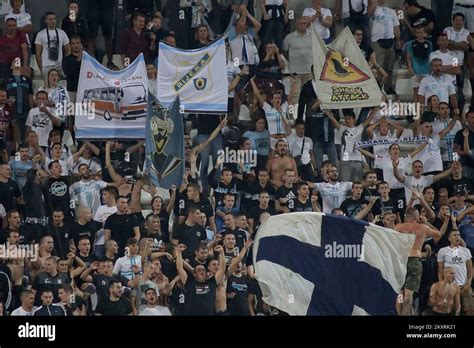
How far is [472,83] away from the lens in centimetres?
2122

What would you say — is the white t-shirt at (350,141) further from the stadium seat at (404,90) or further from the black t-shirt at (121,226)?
the black t-shirt at (121,226)

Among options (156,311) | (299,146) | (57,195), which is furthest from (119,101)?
(156,311)

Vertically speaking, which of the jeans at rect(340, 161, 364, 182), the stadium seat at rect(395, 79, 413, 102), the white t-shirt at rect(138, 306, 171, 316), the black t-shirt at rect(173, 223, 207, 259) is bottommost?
the white t-shirt at rect(138, 306, 171, 316)

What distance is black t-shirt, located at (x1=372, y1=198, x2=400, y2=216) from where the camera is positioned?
784 inches

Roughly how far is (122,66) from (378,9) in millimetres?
3373

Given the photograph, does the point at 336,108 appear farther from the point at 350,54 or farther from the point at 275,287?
the point at 275,287

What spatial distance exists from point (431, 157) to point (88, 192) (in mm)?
4201

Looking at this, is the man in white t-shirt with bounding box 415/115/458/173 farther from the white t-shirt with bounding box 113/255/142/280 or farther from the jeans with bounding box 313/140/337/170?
the white t-shirt with bounding box 113/255/142/280

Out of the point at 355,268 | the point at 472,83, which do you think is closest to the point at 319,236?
the point at 355,268

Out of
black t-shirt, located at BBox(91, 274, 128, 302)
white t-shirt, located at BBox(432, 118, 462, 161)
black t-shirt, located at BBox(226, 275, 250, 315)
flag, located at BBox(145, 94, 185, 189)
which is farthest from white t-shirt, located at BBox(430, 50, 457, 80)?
black t-shirt, located at BBox(91, 274, 128, 302)

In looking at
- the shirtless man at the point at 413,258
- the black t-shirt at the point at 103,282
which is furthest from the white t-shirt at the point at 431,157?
the black t-shirt at the point at 103,282

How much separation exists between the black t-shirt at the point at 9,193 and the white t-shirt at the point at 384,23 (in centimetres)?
501

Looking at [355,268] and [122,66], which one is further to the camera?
[122,66]

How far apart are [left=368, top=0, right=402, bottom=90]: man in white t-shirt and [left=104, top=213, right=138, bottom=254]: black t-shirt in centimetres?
404
